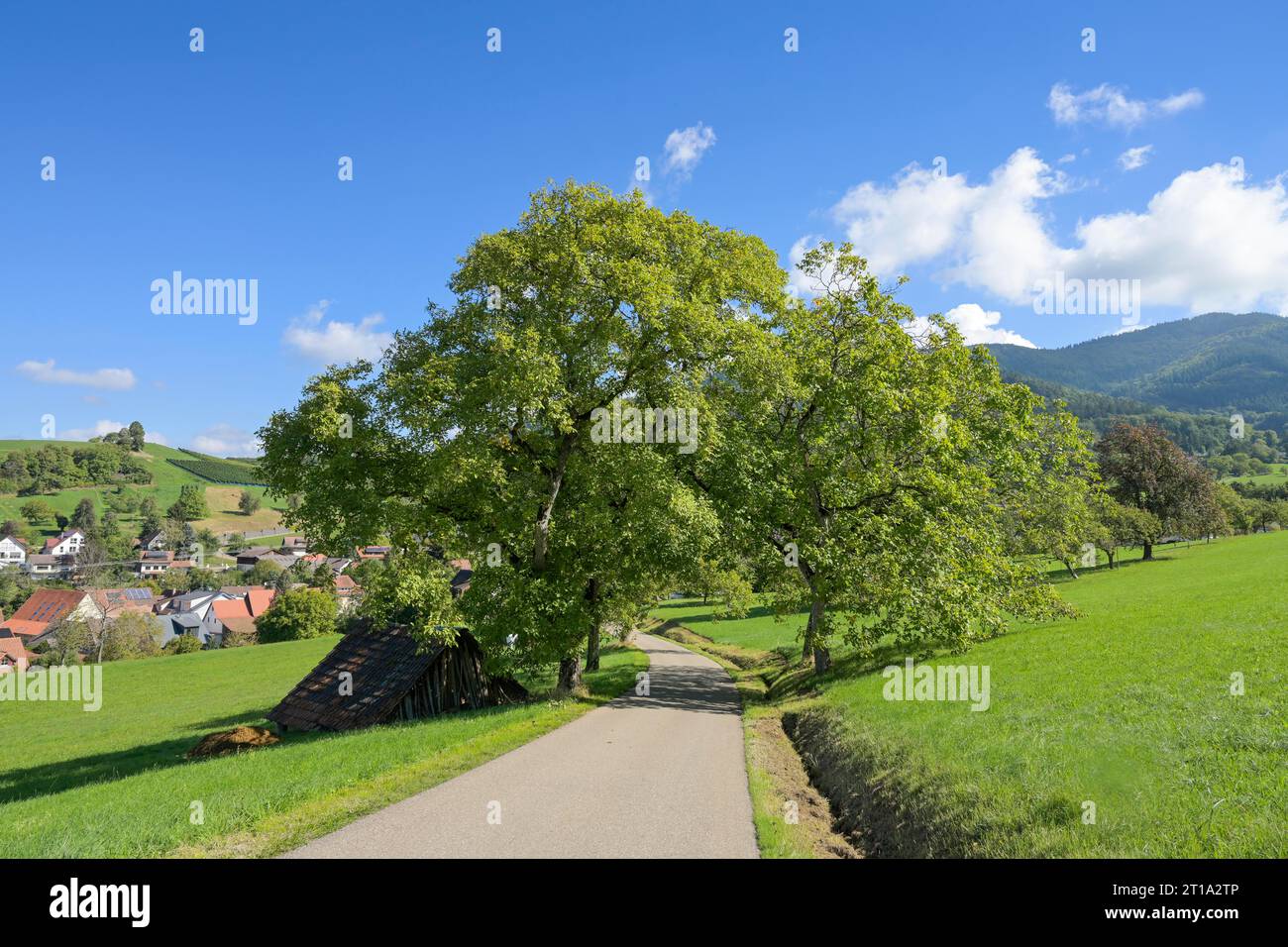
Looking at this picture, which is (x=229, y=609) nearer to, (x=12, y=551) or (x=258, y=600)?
(x=258, y=600)

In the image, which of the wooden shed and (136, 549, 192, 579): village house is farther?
(136, 549, 192, 579): village house

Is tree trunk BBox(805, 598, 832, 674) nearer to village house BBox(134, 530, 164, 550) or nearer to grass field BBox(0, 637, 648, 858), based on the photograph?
grass field BBox(0, 637, 648, 858)

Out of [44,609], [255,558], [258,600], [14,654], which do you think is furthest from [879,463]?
[255,558]

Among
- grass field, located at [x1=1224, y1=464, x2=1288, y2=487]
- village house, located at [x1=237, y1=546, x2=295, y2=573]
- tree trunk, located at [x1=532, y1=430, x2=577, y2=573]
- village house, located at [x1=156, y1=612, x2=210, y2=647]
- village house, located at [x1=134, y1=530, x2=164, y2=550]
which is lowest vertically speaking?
village house, located at [x1=156, y1=612, x2=210, y2=647]

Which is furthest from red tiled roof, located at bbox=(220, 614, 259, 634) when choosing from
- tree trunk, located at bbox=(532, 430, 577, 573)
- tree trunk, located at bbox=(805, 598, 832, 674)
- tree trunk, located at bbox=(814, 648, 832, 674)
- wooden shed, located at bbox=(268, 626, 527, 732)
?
tree trunk, located at bbox=(814, 648, 832, 674)

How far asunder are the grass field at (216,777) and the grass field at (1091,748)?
8023 millimetres

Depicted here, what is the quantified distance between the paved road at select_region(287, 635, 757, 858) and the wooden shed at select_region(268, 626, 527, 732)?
9.12 meters

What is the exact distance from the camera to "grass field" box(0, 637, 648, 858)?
30.2ft

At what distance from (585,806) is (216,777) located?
8.83 metres

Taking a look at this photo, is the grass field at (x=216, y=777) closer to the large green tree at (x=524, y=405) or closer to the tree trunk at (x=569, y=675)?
the tree trunk at (x=569, y=675)

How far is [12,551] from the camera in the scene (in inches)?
6836

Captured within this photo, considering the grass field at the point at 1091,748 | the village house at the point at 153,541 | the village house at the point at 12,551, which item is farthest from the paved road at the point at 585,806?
the village house at the point at 12,551

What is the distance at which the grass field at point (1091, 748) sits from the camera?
7.82 m
